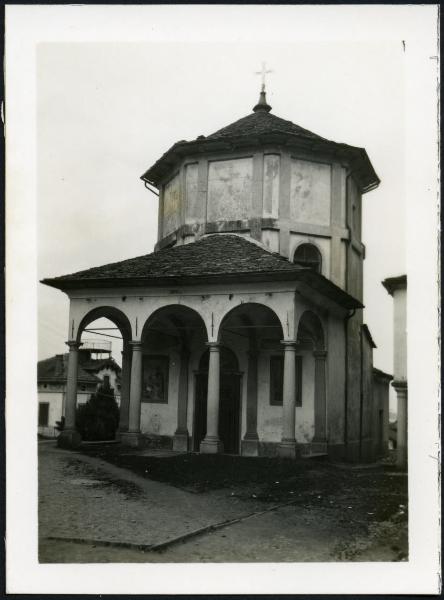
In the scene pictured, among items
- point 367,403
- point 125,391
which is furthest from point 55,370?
point 367,403

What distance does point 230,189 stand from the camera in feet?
57.6

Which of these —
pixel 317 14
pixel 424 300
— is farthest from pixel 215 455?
pixel 317 14

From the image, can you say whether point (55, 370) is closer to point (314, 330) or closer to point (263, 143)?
point (314, 330)

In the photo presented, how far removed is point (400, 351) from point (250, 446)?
21.9 feet

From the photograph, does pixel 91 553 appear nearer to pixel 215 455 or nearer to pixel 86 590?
pixel 86 590

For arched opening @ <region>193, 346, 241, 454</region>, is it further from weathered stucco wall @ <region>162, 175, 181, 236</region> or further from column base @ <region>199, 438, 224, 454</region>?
weathered stucco wall @ <region>162, 175, 181, 236</region>

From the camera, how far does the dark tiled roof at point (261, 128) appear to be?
57.1 ft

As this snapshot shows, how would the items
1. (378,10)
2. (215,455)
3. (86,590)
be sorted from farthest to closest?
(215,455)
(378,10)
(86,590)

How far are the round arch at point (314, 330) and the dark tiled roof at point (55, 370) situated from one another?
5901 mm

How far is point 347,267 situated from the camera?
1817 cm

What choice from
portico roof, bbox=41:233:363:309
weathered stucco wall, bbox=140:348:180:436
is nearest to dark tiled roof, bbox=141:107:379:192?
portico roof, bbox=41:233:363:309

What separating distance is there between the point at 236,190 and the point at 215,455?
710 centimetres

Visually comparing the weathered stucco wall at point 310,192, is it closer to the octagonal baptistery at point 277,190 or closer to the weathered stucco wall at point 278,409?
the octagonal baptistery at point 277,190

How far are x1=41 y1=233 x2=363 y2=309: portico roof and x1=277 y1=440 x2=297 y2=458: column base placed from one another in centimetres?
352
